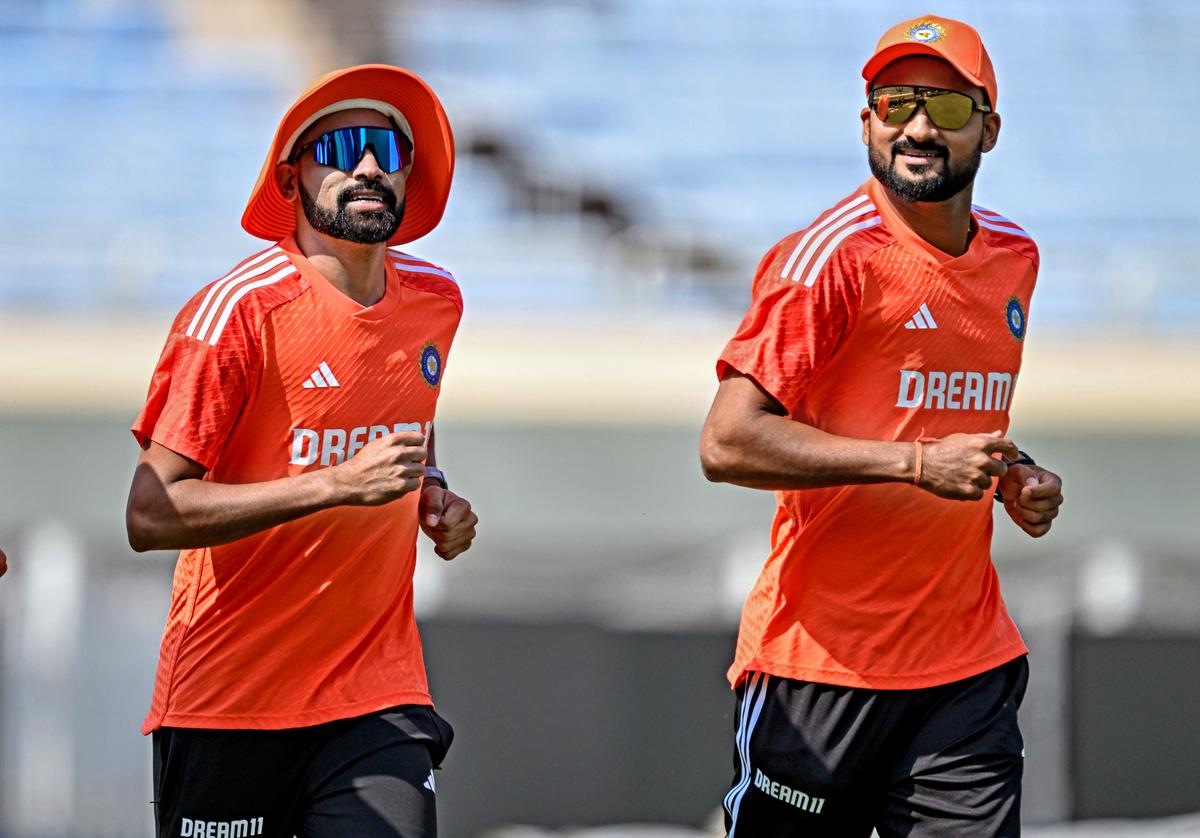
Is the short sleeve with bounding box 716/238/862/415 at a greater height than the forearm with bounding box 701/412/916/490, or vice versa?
the short sleeve with bounding box 716/238/862/415

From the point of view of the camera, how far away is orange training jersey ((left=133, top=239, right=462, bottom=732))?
10.7ft

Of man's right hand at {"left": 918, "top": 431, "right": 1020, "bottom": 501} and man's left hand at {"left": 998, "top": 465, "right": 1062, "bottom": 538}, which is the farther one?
man's left hand at {"left": 998, "top": 465, "right": 1062, "bottom": 538}

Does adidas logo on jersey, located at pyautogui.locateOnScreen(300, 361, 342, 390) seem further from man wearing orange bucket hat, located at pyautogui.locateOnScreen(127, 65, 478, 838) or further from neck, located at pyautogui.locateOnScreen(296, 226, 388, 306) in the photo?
neck, located at pyautogui.locateOnScreen(296, 226, 388, 306)

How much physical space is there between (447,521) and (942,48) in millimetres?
1363

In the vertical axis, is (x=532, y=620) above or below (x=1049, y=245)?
below

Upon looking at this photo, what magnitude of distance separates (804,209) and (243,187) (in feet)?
14.7

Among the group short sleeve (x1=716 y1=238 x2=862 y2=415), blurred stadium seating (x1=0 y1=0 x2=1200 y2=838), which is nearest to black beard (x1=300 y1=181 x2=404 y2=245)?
short sleeve (x1=716 y1=238 x2=862 y2=415)

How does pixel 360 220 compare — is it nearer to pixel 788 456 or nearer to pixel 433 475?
pixel 433 475

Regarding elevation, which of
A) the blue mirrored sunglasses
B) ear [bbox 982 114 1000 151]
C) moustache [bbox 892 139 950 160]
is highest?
ear [bbox 982 114 1000 151]

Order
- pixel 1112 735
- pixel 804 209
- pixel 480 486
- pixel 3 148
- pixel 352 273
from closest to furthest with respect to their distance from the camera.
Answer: pixel 352 273 → pixel 1112 735 → pixel 480 486 → pixel 804 209 → pixel 3 148

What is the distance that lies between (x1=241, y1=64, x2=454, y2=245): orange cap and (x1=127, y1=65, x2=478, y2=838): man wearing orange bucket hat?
0.04 ft

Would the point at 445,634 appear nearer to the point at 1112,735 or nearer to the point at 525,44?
the point at 1112,735

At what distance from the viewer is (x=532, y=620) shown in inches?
300

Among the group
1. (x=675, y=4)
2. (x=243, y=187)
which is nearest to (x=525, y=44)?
(x=675, y=4)
